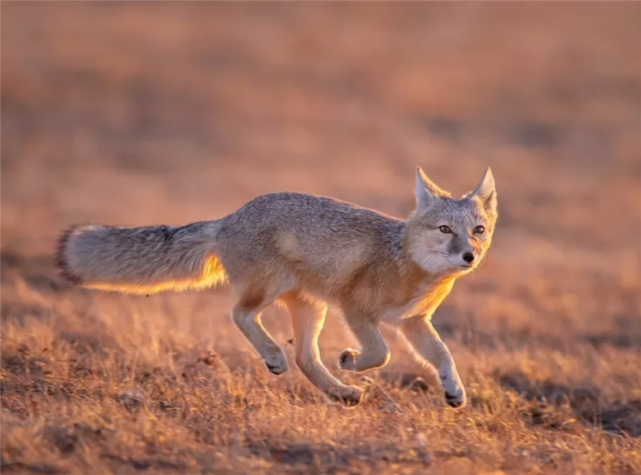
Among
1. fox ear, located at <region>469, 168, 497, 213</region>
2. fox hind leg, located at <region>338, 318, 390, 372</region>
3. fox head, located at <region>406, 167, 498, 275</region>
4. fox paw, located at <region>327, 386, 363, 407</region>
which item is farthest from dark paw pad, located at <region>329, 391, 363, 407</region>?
fox ear, located at <region>469, 168, 497, 213</region>

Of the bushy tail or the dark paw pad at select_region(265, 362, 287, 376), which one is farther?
the bushy tail

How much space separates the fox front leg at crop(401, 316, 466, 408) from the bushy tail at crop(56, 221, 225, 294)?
1647 mm

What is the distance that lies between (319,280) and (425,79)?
23.3m

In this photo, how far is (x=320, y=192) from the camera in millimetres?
18328

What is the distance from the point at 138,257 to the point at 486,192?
286 cm

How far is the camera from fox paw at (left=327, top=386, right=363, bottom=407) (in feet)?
22.3

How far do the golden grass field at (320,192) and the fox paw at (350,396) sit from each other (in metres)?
0.09

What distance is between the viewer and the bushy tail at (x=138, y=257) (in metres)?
7.09

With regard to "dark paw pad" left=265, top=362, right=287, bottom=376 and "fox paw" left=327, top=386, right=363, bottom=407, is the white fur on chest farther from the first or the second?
"dark paw pad" left=265, top=362, right=287, bottom=376

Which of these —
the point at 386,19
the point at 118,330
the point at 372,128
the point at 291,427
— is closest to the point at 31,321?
the point at 118,330

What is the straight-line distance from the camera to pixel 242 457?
17.1ft

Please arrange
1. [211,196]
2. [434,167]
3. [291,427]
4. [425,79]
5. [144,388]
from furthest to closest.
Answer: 1. [425,79]
2. [434,167]
3. [211,196]
4. [144,388]
5. [291,427]

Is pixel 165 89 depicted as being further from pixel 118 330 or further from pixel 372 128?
pixel 118 330

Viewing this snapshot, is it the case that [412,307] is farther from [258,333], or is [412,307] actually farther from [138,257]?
[138,257]
